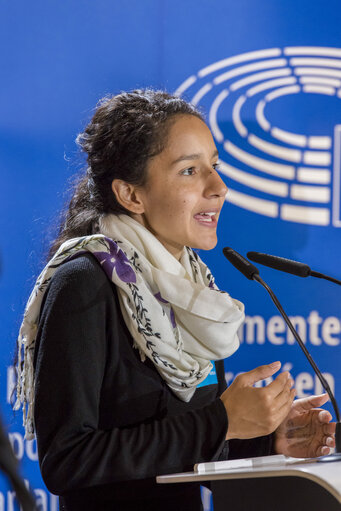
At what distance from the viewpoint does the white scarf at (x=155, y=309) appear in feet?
4.76

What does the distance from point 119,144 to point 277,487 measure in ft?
3.31

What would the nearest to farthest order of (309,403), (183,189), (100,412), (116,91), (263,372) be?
(263,372) < (100,412) < (309,403) < (183,189) < (116,91)

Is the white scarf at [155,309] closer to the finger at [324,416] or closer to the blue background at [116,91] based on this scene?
the finger at [324,416]

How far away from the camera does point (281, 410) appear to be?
1256 millimetres

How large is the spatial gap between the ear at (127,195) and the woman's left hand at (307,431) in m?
0.63

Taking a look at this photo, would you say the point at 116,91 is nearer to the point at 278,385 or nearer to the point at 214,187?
the point at 214,187

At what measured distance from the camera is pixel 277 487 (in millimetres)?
957

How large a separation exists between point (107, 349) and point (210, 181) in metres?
0.55

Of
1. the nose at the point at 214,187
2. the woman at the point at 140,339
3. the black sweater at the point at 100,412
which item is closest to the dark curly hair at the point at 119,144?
the woman at the point at 140,339

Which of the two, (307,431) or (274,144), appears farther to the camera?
(274,144)

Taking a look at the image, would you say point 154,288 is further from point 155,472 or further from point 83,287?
point 155,472

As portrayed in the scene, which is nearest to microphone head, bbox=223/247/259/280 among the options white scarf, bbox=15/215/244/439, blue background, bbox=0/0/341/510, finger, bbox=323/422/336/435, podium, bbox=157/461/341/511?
white scarf, bbox=15/215/244/439

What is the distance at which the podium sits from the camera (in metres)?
0.89

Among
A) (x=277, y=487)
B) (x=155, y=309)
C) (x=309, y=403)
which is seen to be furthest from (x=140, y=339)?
(x=277, y=487)
